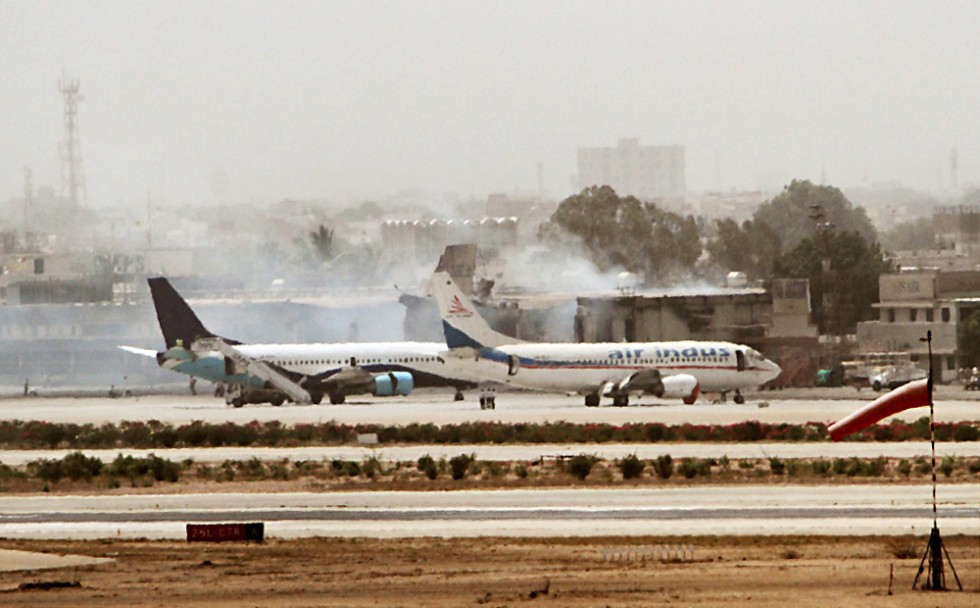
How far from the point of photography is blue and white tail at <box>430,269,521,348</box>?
331ft

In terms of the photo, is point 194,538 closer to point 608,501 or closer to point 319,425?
point 608,501

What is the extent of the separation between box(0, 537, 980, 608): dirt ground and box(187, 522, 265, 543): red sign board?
2.25ft

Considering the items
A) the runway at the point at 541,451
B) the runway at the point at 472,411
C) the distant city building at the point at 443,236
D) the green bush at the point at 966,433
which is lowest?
the runway at the point at 472,411

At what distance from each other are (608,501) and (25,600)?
19.5 m

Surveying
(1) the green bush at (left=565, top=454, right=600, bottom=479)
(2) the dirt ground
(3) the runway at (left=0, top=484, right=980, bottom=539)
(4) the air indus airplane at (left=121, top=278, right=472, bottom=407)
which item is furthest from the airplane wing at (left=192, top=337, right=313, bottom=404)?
(2) the dirt ground

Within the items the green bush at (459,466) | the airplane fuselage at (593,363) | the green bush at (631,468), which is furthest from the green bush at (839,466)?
the airplane fuselage at (593,363)

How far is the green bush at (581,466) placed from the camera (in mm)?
58469

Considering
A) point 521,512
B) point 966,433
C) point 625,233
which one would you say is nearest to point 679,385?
point 966,433

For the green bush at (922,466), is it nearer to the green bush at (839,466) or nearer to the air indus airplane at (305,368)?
the green bush at (839,466)

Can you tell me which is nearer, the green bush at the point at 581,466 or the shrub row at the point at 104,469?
the green bush at the point at 581,466

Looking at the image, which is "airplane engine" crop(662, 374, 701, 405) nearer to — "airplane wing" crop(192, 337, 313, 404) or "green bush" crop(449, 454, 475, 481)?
"airplane wing" crop(192, 337, 313, 404)

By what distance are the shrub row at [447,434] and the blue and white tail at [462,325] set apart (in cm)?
1766

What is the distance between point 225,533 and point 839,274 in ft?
399

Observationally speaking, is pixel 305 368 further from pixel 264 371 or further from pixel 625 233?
pixel 625 233
